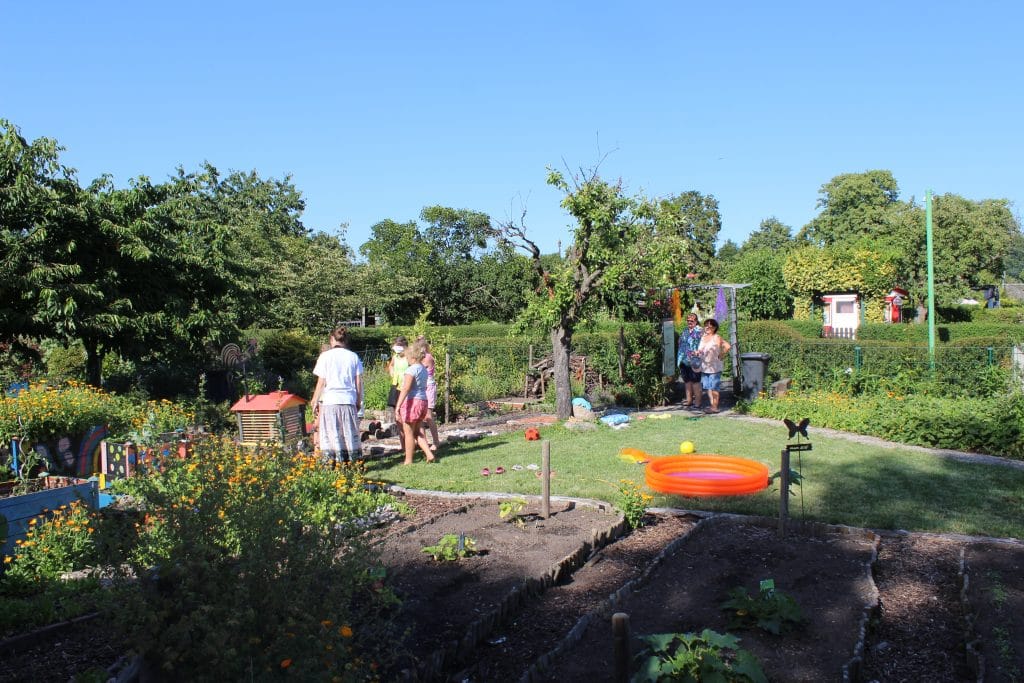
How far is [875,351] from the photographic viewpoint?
41.1 feet

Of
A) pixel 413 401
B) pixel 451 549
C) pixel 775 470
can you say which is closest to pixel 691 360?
pixel 775 470

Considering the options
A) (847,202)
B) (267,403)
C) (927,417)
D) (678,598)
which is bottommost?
(678,598)

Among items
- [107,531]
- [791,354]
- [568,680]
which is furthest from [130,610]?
[791,354]

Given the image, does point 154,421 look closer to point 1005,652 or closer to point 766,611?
point 766,611

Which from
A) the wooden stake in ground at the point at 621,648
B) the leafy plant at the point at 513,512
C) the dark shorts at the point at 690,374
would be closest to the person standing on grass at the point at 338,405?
the leafy plant at the point at 513,512

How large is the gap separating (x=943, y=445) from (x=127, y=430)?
9383mm

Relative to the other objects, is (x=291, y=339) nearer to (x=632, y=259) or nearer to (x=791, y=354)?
(x=632, y=259)

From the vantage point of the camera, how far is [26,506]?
5270 mm

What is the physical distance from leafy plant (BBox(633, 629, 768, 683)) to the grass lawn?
9.94ft

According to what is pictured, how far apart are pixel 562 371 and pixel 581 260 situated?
1.76 metres

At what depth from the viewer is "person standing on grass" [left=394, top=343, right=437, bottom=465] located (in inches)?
337

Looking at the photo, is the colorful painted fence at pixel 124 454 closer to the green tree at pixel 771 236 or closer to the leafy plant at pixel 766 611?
the leafy plant at pixel 766 611

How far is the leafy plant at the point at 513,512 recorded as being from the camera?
5995mm

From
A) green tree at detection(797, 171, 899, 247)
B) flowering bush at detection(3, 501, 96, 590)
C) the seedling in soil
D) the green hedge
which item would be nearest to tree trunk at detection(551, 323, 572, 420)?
the green hedge
